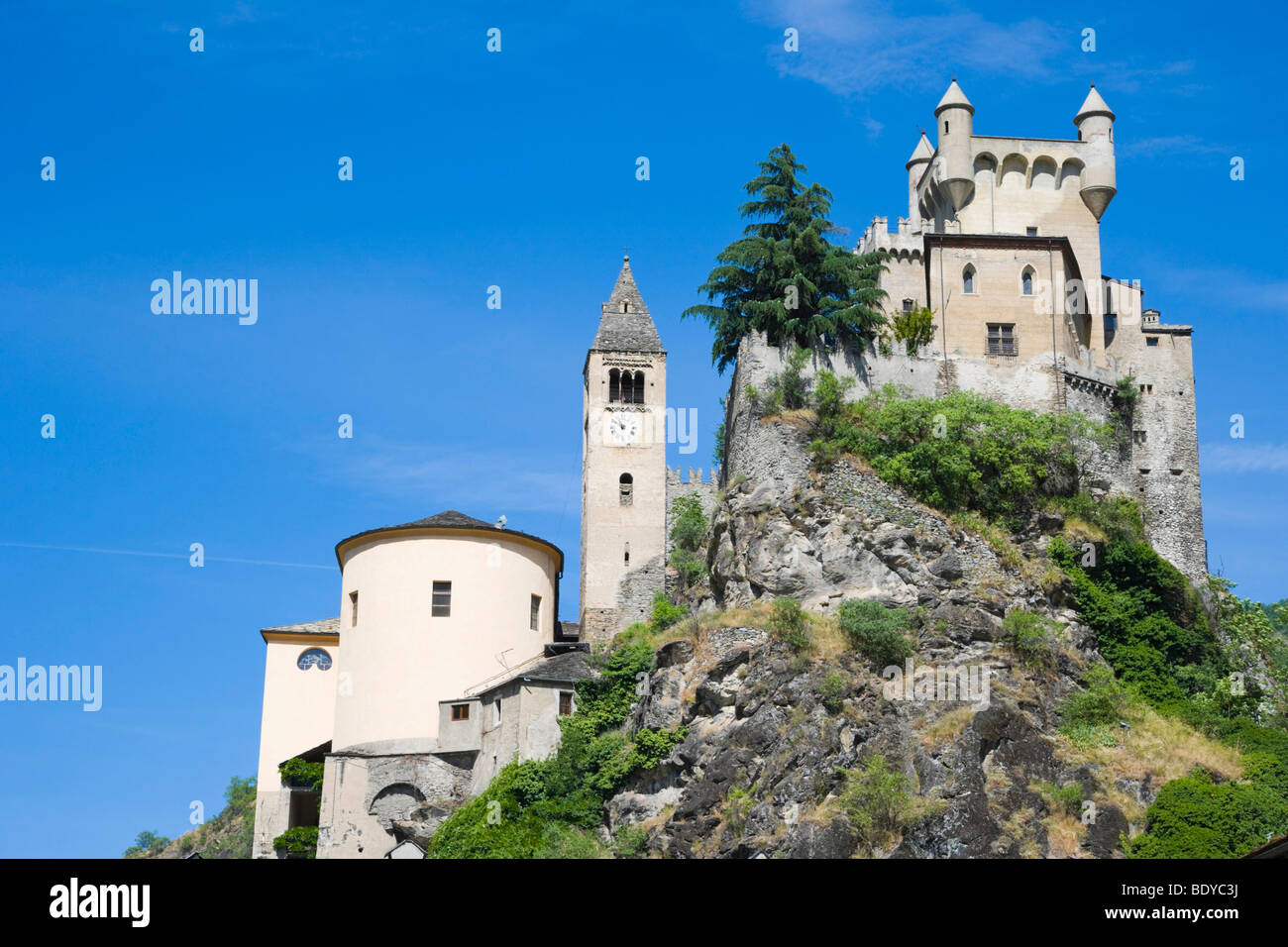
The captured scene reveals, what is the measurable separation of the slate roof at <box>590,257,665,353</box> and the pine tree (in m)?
7.52

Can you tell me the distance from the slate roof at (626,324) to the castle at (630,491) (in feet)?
0.40

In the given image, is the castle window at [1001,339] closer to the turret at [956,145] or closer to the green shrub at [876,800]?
the turret at [956,145]

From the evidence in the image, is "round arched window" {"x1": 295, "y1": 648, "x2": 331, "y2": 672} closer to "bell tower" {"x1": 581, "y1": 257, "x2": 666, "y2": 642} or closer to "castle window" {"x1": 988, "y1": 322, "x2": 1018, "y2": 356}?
"bell tower" {"x1": 581, "y1": 257, "x2": 666, "y2": 642}

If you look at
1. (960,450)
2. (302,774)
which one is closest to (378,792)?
(302,774)

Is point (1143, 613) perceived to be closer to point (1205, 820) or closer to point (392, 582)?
point (1205, 820)

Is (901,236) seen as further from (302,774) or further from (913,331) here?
(302,774)

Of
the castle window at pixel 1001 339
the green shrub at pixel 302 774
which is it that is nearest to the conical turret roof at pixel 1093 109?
the castle window at pixel 1001 339

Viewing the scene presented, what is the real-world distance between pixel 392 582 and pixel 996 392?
25109 mm

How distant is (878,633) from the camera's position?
49375mm

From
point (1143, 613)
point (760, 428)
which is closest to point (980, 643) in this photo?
point (1143, 613)

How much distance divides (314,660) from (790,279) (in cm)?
2550

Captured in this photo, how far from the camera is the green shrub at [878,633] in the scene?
4941 centimetres

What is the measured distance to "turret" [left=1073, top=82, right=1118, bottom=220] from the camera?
70.9m

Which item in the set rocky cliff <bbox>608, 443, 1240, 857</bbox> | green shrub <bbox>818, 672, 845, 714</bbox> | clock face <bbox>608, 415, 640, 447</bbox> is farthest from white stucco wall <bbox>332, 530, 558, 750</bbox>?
green shrub <bbox>818, 672, 845, 714</bbox>
